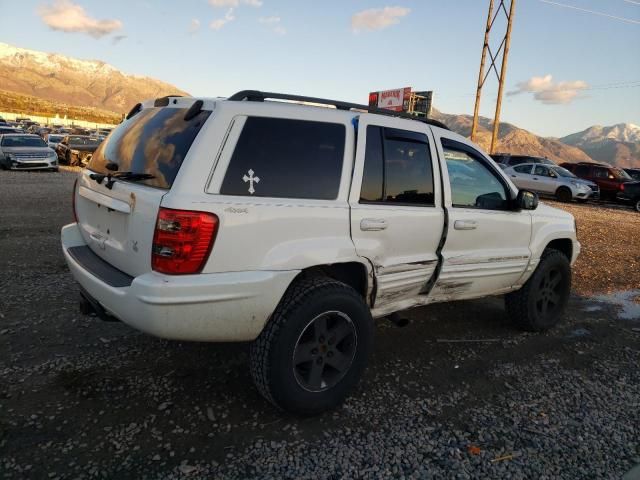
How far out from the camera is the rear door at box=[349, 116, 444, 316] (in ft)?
10.0

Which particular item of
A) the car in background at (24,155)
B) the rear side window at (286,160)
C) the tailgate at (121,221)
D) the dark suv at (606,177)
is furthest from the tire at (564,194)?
the car in background at (24,155)

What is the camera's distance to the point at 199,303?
→ 2.46 m

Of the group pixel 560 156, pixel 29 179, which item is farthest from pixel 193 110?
pixel 560 156

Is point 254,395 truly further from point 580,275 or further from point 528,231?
point 580,275

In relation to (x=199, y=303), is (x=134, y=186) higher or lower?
higher

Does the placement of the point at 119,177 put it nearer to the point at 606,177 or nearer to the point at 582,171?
the point at 606,177

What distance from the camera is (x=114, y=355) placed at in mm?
3439

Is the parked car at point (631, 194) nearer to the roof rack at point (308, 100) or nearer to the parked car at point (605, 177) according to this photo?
the parked car at point (605, 177)

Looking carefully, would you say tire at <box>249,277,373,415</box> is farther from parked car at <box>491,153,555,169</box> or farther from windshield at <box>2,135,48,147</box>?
parked car at <box>491,153,555,169</box>

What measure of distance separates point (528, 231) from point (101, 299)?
3.56 metres

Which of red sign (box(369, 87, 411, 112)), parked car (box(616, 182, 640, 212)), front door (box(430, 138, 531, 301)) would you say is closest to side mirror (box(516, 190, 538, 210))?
front door (box(430, 138, 531, 301))

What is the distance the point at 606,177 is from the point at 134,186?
23.7 meters

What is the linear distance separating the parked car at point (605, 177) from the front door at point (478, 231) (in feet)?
65.7

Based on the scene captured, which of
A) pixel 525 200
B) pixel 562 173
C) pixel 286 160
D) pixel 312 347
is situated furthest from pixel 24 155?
pixel 562 173
